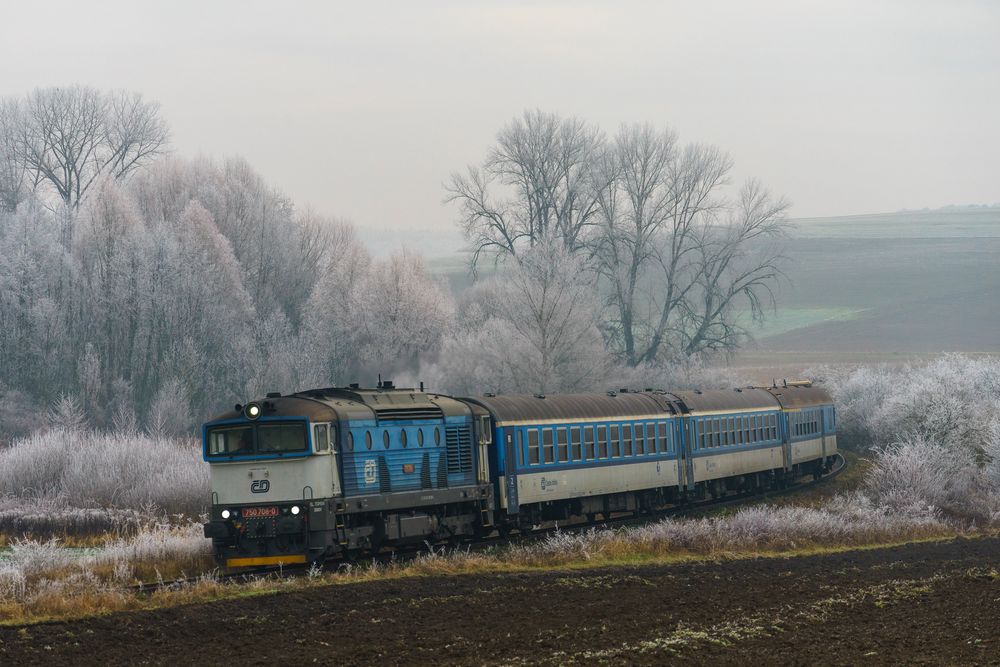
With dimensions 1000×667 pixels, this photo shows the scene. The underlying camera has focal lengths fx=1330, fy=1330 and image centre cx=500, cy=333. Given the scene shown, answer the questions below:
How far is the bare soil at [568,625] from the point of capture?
16.8m

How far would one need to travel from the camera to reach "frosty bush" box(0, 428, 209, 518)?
4425cm

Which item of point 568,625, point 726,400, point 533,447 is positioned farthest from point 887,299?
point 568,625

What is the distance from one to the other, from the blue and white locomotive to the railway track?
0.30m

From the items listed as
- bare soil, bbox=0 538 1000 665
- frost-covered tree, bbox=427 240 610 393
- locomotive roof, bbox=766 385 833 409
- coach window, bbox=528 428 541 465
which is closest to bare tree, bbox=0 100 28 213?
frost-covered tree, bbox=427 240 610 393

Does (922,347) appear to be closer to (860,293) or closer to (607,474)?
(860,293)

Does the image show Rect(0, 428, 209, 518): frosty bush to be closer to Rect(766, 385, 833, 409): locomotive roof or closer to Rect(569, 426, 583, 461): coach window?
Rect(569, 426, 583, 461): coach window

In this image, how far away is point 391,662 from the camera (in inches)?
643

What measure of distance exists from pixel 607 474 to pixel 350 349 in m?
44.9

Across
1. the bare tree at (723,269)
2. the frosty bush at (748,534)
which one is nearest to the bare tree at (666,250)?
the bare tree at (723,269)

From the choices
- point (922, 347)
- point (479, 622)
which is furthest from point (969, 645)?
point (922, 347)

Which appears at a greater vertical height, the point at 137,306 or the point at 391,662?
the point at 137,306

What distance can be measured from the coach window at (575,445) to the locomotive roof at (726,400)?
280 inches

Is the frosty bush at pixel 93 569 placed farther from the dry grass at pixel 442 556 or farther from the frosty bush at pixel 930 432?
the frosty bush at pixel 930 432

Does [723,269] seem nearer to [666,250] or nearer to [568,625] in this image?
[666,250]
